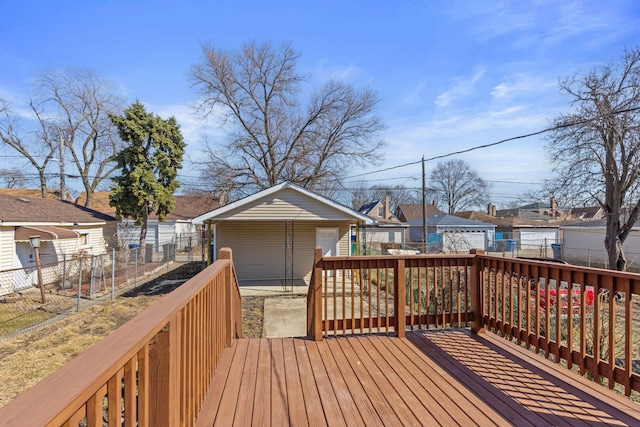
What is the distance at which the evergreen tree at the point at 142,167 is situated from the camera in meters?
16.6

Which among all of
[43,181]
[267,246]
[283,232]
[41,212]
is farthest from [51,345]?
[43,181]

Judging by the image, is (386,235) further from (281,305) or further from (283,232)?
(281,305)

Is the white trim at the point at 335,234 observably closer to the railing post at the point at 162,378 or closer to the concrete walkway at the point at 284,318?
the concrete walkway at the point at 284,318

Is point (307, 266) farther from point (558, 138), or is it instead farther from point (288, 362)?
point (558, 138)

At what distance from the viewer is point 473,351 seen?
3363mm

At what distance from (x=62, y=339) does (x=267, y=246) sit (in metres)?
6.57

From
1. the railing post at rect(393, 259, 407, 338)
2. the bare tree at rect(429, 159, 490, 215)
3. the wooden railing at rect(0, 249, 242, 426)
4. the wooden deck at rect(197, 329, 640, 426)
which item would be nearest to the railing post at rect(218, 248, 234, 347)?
the wooden deck at rect(197, 329, 640, 426)

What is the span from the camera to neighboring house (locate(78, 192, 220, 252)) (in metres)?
21.0

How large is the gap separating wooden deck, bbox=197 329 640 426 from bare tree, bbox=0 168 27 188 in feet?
92.7

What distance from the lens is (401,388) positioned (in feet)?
8.50

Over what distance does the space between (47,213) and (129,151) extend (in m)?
4.50

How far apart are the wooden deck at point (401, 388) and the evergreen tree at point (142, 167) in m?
15.7

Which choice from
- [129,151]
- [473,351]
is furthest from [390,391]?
[129,151]

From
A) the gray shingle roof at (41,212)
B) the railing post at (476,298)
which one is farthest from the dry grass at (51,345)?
the gray shingle roof at (41,212)
